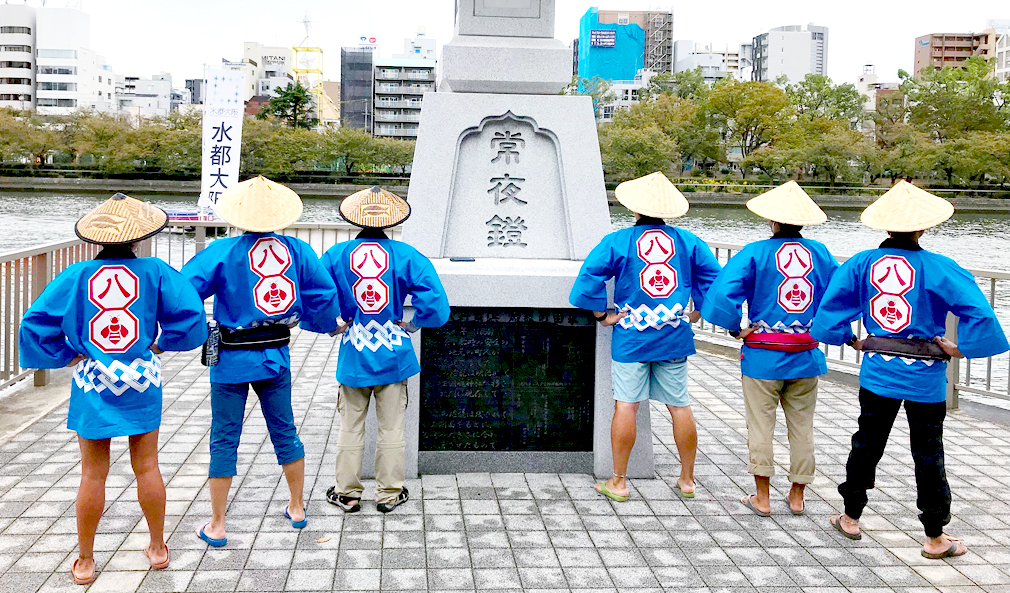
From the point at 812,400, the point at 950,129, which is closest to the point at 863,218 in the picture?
the point at 812,400

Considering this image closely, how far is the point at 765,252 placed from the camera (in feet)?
13.7

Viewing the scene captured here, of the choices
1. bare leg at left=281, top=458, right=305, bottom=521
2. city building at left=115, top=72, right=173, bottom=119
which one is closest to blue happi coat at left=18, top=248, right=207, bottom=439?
bare leg at left=281, top=458, right=305, bottom=521

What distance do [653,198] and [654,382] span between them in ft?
3.34

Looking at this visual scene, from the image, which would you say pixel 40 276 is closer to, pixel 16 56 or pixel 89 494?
pixel 89 494

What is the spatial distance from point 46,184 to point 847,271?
151 feet

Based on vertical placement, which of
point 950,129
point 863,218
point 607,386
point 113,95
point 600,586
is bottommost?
point 600,586

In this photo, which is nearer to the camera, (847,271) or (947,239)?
(847,271)

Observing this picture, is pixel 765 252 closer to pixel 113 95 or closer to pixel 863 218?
pixel 863 218

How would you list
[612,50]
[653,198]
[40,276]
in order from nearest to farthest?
1. [653,198]
2. [40,276]
3. [612,50]

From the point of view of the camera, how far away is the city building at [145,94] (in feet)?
295

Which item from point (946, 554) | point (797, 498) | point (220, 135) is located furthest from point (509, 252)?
point (220, 135)

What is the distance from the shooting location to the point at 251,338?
3.71 m

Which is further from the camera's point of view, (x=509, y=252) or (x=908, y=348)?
(x=509, y=252)

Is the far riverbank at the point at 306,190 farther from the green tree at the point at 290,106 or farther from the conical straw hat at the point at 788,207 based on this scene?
the conical straw hat at the point at 788,207
